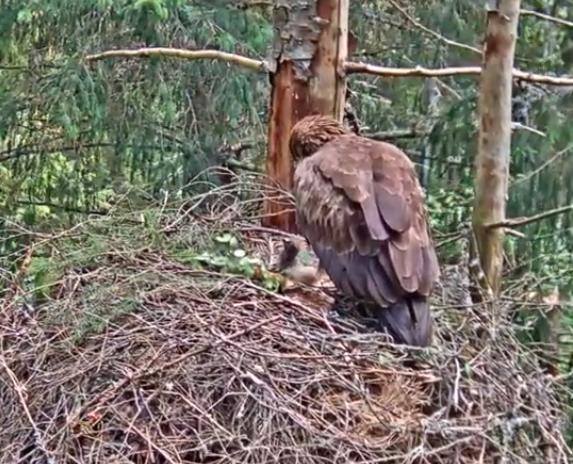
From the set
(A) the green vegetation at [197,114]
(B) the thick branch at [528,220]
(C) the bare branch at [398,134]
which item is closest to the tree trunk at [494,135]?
(B) the thick branch at [528,220]

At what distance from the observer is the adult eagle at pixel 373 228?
3334 millimetres

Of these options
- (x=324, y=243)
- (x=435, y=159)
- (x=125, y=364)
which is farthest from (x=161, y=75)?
(x=125, y=364)

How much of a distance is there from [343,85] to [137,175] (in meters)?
2.26

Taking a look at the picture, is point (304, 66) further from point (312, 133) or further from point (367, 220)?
point (367, 220)

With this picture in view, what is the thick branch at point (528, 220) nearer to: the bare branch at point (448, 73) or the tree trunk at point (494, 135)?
the tree trunk at point (494, 135)

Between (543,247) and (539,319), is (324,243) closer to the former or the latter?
(539,319)

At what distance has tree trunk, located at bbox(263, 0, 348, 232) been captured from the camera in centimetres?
418

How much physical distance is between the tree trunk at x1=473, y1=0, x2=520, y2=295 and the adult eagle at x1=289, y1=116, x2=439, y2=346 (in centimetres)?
28

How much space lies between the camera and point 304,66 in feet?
13.8

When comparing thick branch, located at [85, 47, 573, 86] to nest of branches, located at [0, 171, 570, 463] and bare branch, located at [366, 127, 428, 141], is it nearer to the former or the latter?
nest of branches, located at [0, 171, 570, 463]

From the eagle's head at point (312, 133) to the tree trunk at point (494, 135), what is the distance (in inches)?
A: 20.9

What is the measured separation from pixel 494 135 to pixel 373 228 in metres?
0.62

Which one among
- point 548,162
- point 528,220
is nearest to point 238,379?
point 528,220

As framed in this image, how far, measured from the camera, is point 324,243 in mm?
3617
